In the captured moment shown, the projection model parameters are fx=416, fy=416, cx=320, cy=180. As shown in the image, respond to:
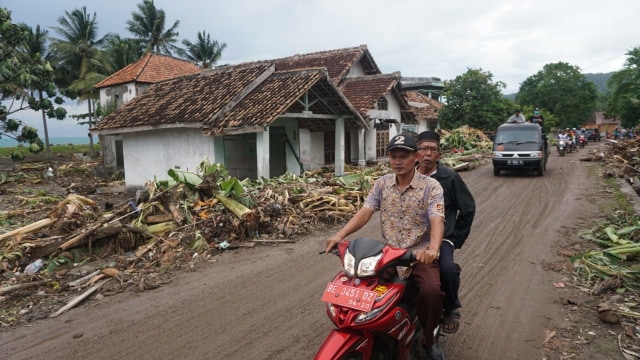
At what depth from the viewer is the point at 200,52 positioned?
148 ft

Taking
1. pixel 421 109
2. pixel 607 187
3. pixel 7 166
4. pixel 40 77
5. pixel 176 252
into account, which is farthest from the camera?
pixel 421 109

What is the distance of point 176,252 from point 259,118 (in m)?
5.90

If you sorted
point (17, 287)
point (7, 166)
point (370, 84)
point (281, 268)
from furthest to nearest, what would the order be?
point (7, 166) → point (370, 84) → point (281, 268) → point (17, 287)

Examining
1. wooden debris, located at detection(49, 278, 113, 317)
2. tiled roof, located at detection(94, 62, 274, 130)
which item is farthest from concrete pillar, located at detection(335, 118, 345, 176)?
wooden debris, located at detection(49, 278, 113, 317)

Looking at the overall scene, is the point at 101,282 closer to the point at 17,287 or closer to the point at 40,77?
the point at 17,287

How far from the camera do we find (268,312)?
4.87 meters

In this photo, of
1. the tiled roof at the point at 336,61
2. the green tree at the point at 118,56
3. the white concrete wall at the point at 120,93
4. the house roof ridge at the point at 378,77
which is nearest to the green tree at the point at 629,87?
the house roof ridge at the point at 378,77

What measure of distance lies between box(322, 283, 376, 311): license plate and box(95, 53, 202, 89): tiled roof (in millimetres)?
24941

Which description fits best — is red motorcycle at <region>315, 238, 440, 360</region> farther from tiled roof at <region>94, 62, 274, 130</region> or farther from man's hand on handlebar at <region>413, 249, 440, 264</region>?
tiled roof at <region>94, 62, 274, 130</region>

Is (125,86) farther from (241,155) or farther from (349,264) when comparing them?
(349,264)

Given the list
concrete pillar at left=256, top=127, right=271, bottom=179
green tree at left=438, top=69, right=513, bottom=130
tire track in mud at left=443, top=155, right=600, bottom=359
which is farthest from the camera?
green tree at left=438, top=69, right=513, bottom=130

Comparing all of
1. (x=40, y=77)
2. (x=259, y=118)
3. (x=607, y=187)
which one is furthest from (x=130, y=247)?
(x=40, y=77)

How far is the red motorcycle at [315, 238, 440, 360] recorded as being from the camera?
266 cm

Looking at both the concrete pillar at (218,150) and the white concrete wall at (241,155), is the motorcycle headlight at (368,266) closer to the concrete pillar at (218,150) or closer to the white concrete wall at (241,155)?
the concrete pillar at (218,150)
